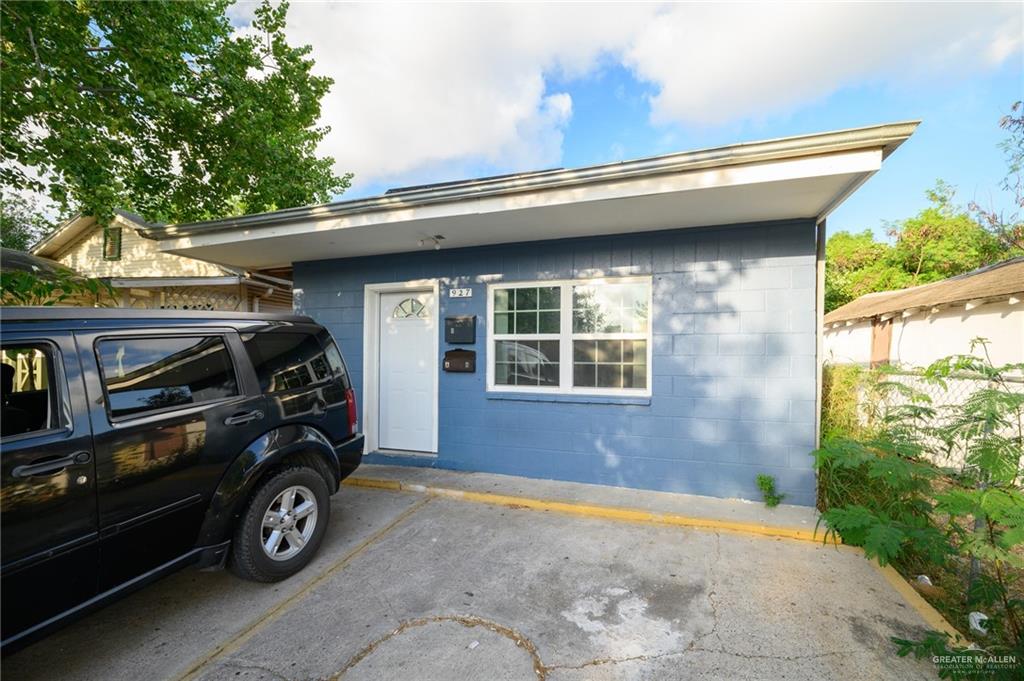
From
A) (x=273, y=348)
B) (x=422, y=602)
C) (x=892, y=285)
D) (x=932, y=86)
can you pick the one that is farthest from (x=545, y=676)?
(x=892, y=285)

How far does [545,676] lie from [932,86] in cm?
952

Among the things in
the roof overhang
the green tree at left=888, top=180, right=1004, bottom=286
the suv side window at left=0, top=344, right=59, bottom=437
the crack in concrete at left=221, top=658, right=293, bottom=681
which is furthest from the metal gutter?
the green tree at left=888, top=180, right=1004, bottom=286

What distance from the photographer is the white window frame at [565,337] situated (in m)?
4.61

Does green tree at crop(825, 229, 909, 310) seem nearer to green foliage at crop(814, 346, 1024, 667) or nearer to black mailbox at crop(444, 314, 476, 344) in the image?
green foliage at crop(814, 346, 1024, 667)

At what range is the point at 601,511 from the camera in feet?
13.3

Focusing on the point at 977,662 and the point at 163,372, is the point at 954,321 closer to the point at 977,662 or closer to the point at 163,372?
the point at 977,662

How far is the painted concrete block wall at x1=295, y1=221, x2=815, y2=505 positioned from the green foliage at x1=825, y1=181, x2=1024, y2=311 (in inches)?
581

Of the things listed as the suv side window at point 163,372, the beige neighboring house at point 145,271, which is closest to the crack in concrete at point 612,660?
the suv side window at point 163,372

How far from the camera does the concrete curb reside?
2686 millimetres

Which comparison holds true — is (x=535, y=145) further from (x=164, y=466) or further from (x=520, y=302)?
(x=164, y=466)

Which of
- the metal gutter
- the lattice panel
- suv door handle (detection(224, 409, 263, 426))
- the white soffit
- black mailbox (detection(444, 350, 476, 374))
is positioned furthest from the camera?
the lattice panel

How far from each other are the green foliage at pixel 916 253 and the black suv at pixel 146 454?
18657 millimetres

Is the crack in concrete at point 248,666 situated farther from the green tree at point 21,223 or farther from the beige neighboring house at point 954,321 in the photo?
the green tree at point 21,223

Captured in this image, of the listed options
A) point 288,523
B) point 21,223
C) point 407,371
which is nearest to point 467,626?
point 288,523
